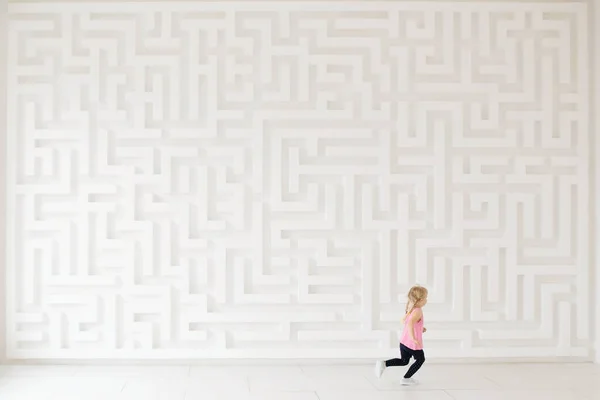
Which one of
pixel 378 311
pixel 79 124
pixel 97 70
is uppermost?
pixel 97 70

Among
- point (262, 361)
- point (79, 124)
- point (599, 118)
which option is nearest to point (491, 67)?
point (599, 118)

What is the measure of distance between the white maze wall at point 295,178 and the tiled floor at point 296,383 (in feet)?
0.53

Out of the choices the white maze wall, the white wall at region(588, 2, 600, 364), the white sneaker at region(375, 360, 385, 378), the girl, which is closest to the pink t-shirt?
the girl

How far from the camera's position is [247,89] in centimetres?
414

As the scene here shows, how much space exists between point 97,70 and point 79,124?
333mm

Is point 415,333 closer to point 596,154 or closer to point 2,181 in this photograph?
point 596,154

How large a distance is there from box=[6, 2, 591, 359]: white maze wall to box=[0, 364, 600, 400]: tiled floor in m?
0.16

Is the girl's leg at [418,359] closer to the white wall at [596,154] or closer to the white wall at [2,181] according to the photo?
the white wall at [596,154]

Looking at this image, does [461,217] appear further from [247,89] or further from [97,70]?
[97,70]

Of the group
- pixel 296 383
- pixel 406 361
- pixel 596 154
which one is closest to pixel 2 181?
pixel 296 383

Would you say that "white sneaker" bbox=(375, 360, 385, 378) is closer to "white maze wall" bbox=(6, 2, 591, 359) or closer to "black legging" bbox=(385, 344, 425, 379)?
"black legging" bbox=(385, 344, 425, 379)

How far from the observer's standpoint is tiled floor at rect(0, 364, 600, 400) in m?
3.37

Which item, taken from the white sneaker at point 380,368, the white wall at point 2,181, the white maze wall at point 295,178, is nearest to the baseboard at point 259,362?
the white maze wall at point 295,178

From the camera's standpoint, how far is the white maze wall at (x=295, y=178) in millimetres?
4098
